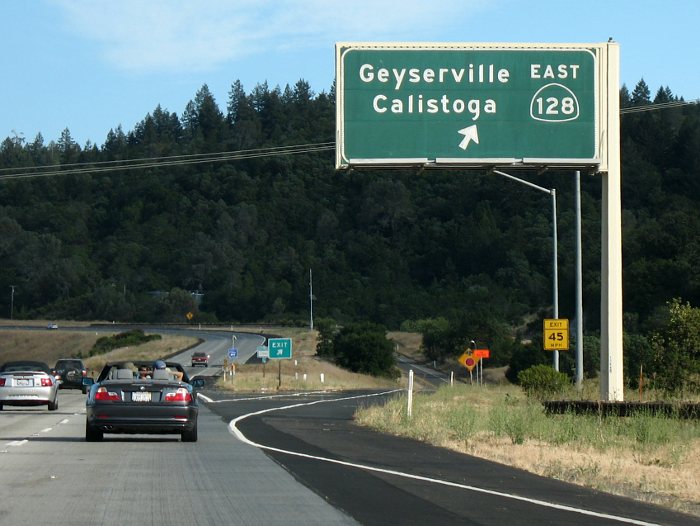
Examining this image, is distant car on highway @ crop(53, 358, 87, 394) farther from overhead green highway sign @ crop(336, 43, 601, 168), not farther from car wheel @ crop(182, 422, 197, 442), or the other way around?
car wheel @ crop(182, 422, 197, 442)

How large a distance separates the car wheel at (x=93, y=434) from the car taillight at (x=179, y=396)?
161 cm

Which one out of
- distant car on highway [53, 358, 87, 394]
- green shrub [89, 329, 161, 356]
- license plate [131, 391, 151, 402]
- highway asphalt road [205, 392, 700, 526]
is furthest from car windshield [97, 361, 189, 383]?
green shrub [89, 329, 161, 356]

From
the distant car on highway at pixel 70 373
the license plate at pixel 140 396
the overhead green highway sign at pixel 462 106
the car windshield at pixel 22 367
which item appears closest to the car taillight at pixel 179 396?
the license plate at pixel 140 396

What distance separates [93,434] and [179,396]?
1.99 m

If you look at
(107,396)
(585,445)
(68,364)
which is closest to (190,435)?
(107,396)

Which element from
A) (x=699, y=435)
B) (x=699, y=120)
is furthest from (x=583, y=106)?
(x=699, y=120)

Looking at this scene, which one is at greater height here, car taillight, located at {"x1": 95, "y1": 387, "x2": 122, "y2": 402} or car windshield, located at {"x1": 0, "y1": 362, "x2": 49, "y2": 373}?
car taillight, located at {"x1": 95, "y1": 387, "x2": 122, "y2": 402}

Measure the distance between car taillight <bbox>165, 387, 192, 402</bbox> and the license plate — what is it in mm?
327

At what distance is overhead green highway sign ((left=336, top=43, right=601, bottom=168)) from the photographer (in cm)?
2998

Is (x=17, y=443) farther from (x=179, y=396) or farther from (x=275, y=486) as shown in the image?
(x=275, y=486)

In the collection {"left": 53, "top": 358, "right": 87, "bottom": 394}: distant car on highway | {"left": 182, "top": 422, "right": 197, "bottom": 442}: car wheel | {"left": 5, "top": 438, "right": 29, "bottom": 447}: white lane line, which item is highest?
{"left": 182, "top": 422, "right": 197, "bottom": 442}: car wheel

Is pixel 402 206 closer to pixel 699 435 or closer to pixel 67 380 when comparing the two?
pixel 67 380

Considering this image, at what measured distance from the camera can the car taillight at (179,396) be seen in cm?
2200

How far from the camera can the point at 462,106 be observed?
30.0 metres
